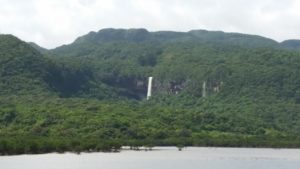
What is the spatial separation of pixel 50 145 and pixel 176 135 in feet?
142

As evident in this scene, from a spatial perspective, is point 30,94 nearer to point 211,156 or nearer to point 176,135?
point 176,135

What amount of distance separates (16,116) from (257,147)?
38.9m

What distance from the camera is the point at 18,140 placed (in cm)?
9419

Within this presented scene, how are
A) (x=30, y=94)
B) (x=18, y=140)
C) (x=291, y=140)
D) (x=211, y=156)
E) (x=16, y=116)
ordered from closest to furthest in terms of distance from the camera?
(x=18, y=140)
(x=211, y=156)
(x=16, y=116)
(x=291, y=140)
(x=30, y=94)

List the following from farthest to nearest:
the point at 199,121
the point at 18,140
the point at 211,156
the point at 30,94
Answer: the point at 30,94 < the point at 199,121 < the point at 211,156 < the point at 18,140

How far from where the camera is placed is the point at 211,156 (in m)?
105

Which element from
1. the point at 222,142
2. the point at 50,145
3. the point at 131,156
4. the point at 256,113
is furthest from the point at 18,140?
the point at 256,113

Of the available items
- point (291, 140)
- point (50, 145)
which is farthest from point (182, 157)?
point (291, 140)

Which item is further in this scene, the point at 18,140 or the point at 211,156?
the point at 211,156

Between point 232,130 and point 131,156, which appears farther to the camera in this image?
point 232,130

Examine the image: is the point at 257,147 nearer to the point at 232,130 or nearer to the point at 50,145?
the point at 232,130

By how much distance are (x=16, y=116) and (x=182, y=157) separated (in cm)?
4019

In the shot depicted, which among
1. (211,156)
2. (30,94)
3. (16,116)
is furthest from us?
(30,94)

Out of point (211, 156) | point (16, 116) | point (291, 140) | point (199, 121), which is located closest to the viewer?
point (211, 156)
